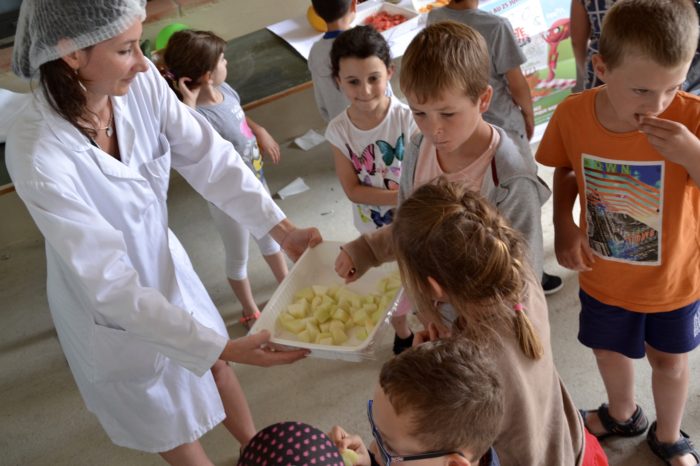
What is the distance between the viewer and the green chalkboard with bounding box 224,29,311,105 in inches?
126

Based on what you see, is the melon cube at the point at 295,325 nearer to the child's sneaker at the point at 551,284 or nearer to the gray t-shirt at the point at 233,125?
the gray t-shirt at the point at 233,125

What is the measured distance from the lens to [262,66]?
3.45 metres

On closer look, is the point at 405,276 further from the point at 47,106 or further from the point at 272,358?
the point at 47,106

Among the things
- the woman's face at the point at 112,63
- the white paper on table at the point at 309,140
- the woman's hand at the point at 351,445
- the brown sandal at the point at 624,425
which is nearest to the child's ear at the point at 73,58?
the woman's face at the point at 112,63

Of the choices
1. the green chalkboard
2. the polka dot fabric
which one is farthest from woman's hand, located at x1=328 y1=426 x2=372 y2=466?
the green chalkboard

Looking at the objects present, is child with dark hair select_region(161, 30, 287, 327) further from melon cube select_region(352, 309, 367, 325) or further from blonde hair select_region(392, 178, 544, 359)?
blonde hair select_region(392, 178, 544, 359)

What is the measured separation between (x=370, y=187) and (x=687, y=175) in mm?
1004

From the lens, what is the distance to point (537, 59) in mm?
3195

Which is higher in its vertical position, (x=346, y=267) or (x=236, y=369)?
(x=346, y=267)

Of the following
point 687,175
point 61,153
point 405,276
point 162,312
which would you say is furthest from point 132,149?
point 687,175

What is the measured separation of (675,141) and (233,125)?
1.62 meters

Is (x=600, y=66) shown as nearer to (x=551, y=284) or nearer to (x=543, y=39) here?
(x=551, y=284)

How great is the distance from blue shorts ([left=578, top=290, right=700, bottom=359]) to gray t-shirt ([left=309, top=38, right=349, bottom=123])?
126 centimetres

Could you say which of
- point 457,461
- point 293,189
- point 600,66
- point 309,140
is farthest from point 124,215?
point 309,140
